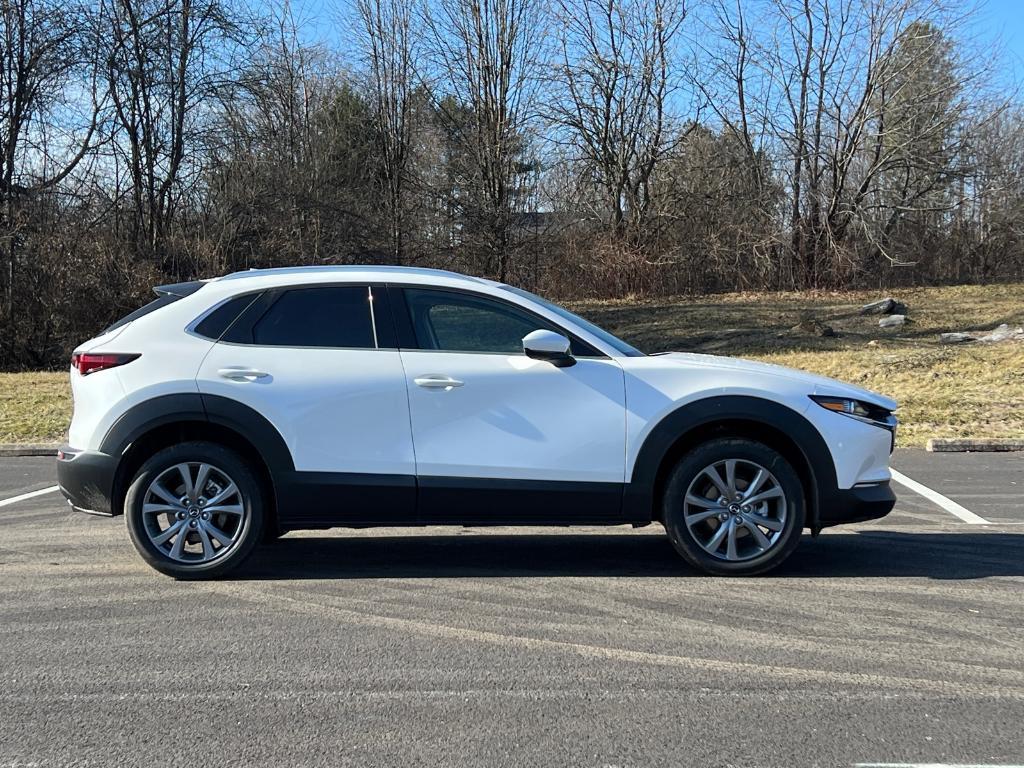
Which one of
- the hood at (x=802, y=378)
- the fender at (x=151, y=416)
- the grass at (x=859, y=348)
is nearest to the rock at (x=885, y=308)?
the grass at (x=859, y=348)

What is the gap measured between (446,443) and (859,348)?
14.6 m

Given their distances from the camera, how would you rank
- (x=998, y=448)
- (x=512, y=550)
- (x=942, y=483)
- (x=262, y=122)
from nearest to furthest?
(x=512, y=550)
(x=942, y=483)
(x=998, y=448)
(x=262, y=122)

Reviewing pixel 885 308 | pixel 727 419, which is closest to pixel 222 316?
pixel 727 419

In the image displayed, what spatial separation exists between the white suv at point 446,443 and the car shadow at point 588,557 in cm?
43

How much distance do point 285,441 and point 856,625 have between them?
3.23 metres

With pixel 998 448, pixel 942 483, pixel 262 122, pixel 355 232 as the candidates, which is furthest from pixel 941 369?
pixel 262 122

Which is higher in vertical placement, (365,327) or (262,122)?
(262,122)

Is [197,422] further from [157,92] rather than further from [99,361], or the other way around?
[157,92]

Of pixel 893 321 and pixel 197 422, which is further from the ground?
pixel 893 321

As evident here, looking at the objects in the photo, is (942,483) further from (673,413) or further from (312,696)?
(312,696)

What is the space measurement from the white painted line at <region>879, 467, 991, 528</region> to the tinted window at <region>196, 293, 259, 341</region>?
4.76 meters

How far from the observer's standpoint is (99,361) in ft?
17.4

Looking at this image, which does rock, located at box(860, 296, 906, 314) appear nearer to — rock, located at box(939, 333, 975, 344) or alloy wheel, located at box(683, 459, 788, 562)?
rock, located at box(939, 333, 975, 344)

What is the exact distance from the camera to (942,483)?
8.47 m
